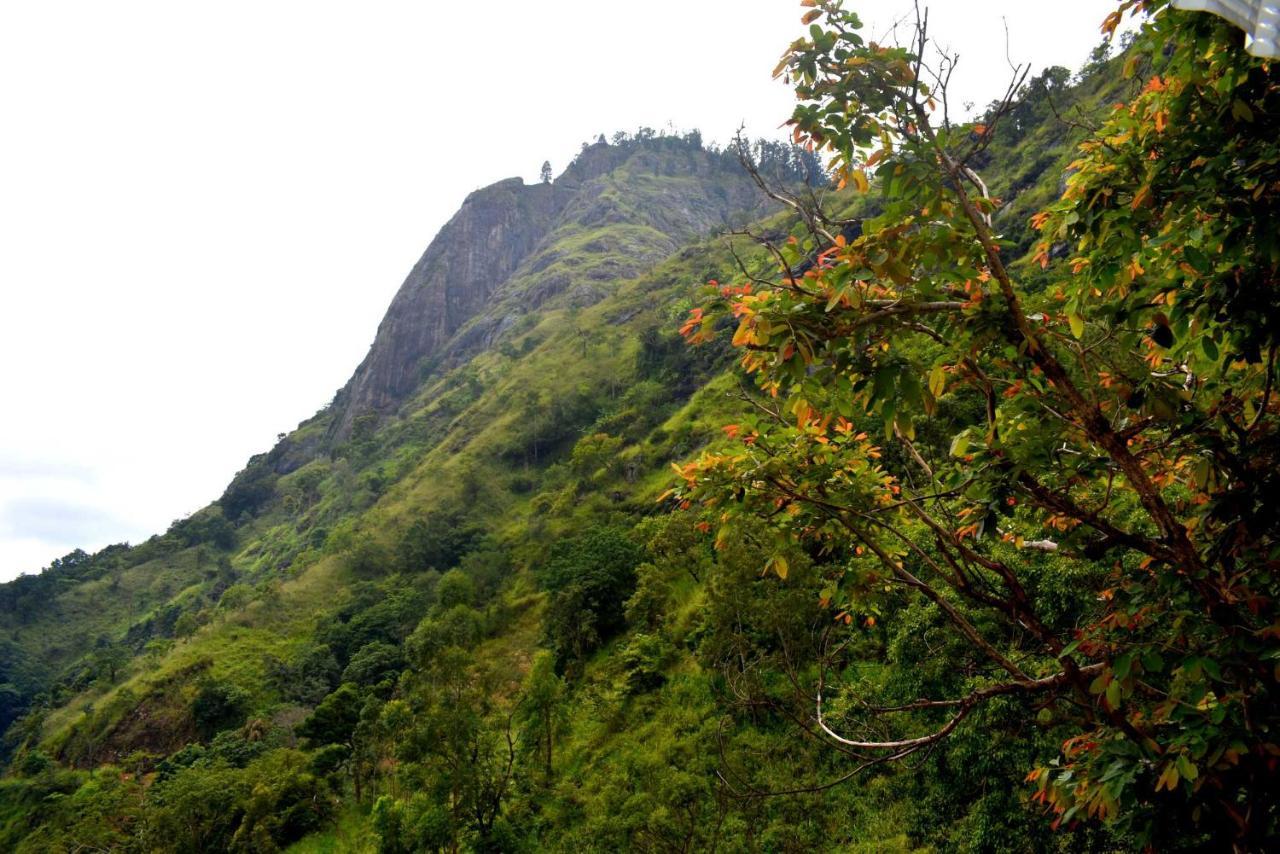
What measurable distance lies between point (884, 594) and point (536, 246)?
145 meters

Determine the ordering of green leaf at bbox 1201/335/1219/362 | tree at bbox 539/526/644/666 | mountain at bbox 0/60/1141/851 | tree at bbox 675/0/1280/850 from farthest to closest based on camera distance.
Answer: tree at bbox 539/526/644/666
mountain at bbox 0/60/1141/851
green leaf at bbox 1201/335/1219/362
tree at bbox 675/0/1280/850

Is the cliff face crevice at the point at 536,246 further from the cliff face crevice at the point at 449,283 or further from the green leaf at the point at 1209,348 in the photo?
the green leaf at the point at 1209,348

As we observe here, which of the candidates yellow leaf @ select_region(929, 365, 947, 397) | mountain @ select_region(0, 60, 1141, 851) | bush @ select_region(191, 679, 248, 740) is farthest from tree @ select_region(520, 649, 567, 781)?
bush @ select_region(191, 679, 248, 740)

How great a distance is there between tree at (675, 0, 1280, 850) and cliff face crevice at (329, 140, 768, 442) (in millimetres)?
102092

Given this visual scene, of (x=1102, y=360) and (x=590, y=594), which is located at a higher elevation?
(x=1102, y=360)

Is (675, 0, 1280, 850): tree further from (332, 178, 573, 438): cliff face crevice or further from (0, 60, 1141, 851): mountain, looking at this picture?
(332, 178, 573, 438): cliff face crevice

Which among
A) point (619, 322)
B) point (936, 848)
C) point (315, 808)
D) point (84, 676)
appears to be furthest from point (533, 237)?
point (936, 848)

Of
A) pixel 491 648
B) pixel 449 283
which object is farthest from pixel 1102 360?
pixel 449 283

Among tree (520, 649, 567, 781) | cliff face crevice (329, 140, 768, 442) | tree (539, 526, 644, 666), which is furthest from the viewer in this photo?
cliff face crevice (329, 140, 768, 442)

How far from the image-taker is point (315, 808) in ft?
63.8

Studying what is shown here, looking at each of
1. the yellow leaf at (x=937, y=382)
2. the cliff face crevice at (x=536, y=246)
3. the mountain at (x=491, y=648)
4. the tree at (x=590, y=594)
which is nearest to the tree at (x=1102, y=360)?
the yellow leaf at (x=937, y=382)

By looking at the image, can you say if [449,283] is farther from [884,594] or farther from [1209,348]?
[1209,348]

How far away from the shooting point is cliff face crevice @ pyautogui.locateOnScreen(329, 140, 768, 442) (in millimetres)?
115125

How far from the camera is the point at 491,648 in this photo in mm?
28422
